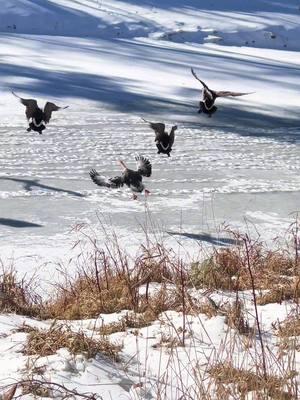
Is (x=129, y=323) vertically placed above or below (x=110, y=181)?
below

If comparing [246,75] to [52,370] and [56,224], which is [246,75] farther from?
[52,370]

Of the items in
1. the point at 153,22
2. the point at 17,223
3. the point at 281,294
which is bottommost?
the point at 17,223

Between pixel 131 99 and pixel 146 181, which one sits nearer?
pixel 146 181

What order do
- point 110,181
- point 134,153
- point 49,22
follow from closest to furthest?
point 110,181
point 134,153
point 49,22

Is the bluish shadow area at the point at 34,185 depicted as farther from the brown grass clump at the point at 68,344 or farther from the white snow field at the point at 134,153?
the brown grass clump at the point at 68,344

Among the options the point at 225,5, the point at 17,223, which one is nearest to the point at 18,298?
the point at 17,223

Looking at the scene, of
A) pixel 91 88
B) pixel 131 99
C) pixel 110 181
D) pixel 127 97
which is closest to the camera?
pixel 110 181

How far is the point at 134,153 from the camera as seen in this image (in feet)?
25.2

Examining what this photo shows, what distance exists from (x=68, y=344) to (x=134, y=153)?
476 centimetres

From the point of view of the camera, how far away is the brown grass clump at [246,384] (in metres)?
2.52

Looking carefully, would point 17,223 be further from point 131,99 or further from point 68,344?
point 131,99

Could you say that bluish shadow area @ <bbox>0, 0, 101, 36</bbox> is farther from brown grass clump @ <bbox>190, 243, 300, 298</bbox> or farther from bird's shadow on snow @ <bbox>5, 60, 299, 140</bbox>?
brown grass clump @ <bbox>190, 243, 300, 298</bbox>

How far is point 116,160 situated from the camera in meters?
7.40

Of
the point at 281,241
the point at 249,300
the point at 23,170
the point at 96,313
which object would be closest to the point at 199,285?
the point at 249,300
